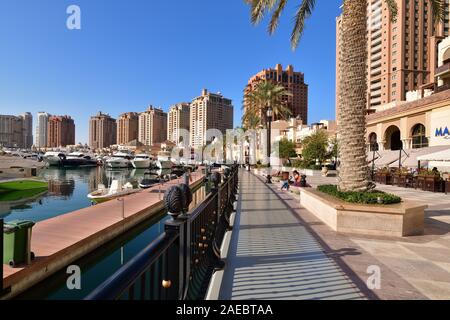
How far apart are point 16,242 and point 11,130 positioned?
21224 centimetres

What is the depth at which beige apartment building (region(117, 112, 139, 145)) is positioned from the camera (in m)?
186

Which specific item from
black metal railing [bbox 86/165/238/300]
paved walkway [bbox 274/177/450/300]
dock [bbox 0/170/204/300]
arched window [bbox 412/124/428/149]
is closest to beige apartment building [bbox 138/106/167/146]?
arched window [bbox 412/124/428/149]

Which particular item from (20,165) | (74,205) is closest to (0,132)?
(20,165)

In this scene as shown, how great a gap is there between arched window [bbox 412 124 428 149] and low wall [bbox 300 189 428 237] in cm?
2878

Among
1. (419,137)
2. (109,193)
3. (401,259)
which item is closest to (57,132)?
(109,193)

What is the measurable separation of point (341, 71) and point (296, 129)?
201ft

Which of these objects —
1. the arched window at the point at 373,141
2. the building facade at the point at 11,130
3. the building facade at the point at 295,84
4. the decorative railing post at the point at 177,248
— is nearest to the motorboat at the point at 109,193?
the decorative railing post at the point at 177,248

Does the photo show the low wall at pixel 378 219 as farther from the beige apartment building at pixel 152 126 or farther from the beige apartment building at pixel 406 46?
the beige apartment building at pixel 152 126

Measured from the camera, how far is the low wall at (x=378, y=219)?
6.80m

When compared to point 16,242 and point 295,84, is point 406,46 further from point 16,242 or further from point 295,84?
point 16,242
